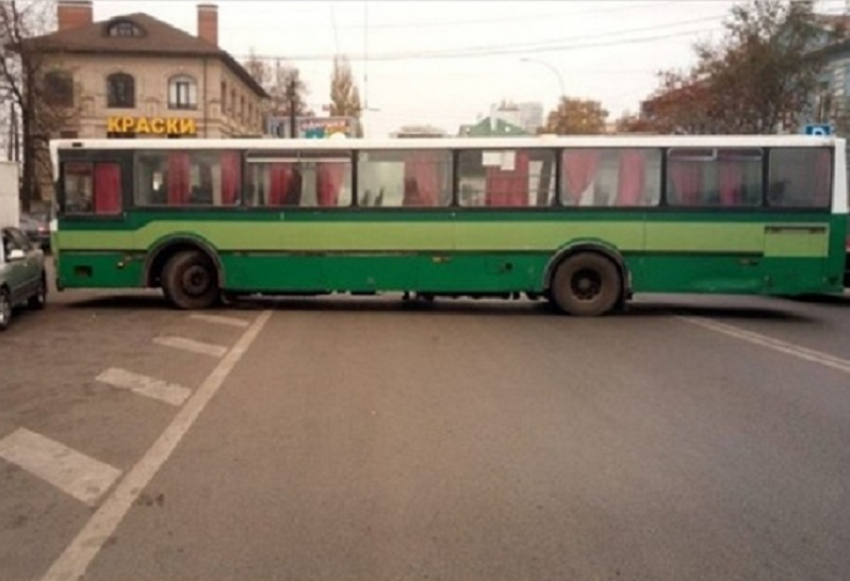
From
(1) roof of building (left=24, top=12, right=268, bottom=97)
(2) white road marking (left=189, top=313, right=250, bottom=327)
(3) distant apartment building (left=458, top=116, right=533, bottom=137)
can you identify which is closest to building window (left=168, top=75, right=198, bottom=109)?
(1) roof of building (left=24, top=12, right=268, bottom=97)

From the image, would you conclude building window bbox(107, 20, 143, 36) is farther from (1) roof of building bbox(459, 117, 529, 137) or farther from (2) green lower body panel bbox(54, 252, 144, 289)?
(2) green lower body panel bbox(54, 252, 144, 289)

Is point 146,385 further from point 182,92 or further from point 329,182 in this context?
point 182,92

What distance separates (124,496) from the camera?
5656 mm

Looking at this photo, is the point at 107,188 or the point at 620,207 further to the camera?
the point at 107,188

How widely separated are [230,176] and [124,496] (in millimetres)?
10704

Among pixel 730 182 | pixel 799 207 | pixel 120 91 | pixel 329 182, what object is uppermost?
pixel 120 91

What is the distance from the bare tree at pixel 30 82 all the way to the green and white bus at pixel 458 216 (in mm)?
27492

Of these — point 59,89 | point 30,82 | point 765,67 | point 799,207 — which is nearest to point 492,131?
point 799,207

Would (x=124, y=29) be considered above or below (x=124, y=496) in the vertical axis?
above

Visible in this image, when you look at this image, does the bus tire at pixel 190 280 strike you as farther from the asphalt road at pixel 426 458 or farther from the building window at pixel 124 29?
the building window at pixel 124 29

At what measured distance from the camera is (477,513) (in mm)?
5367

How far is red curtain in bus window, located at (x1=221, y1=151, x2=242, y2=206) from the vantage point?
15.7 m

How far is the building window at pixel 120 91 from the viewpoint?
61.1 metres

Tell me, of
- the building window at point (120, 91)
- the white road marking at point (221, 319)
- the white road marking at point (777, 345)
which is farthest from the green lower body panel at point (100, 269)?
the building window at point (120, 91)
